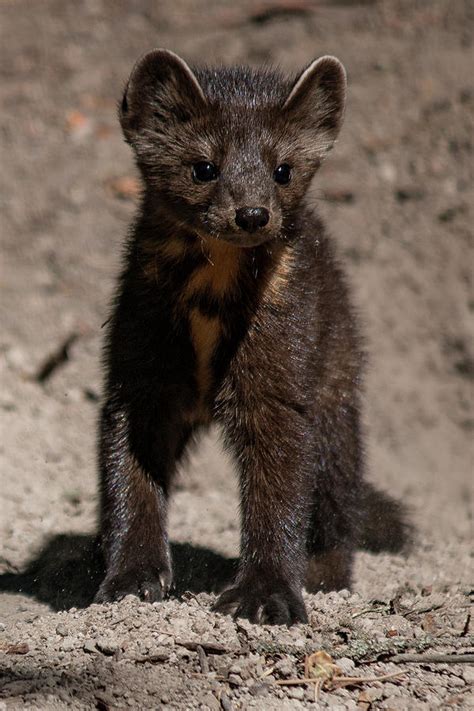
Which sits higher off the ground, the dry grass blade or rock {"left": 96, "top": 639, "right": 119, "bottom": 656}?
the dry grass blade

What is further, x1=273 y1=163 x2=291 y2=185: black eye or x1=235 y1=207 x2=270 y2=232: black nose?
x1=273 y1=163 x2=291 y2=185: black eye

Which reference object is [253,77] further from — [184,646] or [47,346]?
[47,346]

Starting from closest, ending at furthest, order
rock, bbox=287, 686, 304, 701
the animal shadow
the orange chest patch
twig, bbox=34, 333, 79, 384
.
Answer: rock, bbox=287, 686, 304, 701 → the orange chest patch → the animal shadow → twig, bbox=34, 333, 79, 384

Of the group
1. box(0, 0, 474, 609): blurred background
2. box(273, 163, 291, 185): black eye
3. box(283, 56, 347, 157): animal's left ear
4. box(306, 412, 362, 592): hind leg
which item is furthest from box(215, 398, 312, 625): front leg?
box(0, 0, 474, 609): blurred background

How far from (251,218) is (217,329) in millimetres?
826

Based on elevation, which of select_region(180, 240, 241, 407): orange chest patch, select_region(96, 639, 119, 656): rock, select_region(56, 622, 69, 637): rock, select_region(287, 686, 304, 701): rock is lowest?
select_region(56, 622, 69, 637): rock

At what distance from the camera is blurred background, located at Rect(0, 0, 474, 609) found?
9.87 m

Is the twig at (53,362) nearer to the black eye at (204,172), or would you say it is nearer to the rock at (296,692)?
the black eye at (204,172)

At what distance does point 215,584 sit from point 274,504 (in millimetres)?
1238

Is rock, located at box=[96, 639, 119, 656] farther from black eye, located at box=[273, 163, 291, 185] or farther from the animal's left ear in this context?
the animal's left ear

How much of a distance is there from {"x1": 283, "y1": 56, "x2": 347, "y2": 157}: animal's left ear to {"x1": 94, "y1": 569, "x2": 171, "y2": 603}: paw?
2.43 meters

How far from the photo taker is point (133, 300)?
6.25 metres

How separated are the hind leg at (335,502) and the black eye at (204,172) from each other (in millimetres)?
1954

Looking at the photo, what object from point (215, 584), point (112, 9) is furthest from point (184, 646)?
point (112, 9)
